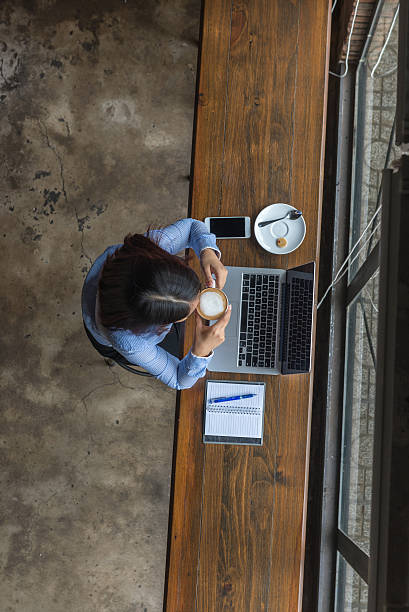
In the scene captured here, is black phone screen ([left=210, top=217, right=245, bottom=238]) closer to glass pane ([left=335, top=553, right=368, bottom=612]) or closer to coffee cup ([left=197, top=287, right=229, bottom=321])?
coffee cup ([left=197, top=287, right=229, bottom=321])

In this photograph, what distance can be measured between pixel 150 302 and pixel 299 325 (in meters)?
0.70

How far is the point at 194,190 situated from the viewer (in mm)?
1941

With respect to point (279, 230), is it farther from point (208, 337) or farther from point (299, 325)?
point (208, 337)

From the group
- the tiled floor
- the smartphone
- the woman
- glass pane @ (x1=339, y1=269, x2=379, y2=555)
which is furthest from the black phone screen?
the tiled floor

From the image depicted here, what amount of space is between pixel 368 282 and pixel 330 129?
110 centimetres

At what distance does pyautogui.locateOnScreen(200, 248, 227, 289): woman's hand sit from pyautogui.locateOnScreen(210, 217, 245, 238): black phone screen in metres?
0.15

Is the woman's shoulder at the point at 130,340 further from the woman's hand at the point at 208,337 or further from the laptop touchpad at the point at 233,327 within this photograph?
the laptop touchpad at the point at 233,327

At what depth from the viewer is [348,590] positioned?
211cm

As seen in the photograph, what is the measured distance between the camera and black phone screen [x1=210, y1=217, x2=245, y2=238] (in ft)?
6.30

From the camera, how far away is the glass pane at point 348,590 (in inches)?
71.9

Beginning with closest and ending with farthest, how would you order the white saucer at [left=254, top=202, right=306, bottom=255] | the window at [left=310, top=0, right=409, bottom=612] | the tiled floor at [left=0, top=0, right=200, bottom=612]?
the white saucer at [left=254, top=202, right=306, bottom=255], the window at [left=310, top=0, right=409, bottom=612], the tiled floor at [left=0, top=0, right=200, bottom=612]

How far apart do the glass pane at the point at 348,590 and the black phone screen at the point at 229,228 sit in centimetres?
137

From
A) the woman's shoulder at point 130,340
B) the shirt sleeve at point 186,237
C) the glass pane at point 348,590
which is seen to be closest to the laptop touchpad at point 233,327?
the shirt sleeve at point 186,237

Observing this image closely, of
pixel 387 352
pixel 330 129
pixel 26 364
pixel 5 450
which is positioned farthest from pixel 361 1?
pixel 5 450
